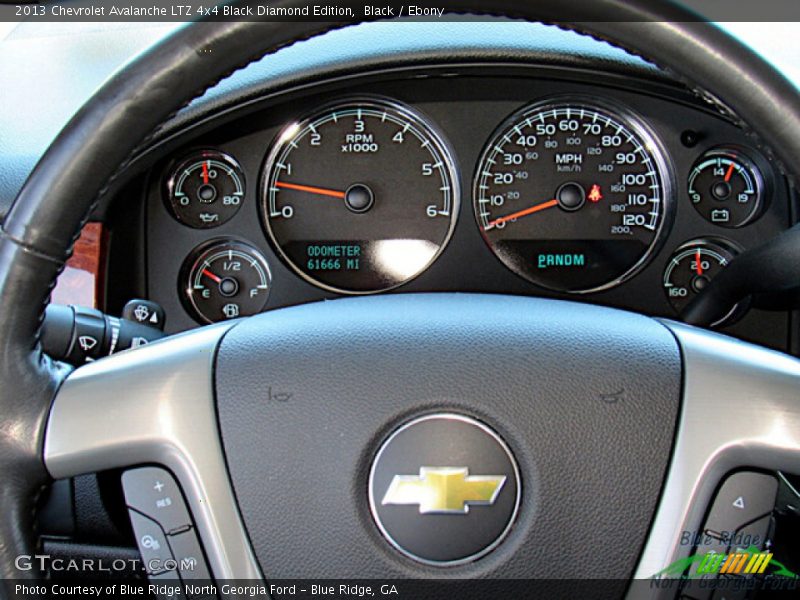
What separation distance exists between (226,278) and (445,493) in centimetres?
145

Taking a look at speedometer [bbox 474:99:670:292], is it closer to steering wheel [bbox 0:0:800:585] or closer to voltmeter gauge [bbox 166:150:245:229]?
voltmeter gauge [bbox 166:150:245:229]

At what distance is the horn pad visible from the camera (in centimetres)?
108

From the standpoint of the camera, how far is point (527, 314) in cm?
127

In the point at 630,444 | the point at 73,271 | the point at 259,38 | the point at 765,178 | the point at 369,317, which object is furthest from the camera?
the point at 765,178

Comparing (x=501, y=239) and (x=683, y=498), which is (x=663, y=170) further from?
(x=683, y=498)

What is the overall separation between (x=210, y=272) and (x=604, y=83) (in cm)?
113

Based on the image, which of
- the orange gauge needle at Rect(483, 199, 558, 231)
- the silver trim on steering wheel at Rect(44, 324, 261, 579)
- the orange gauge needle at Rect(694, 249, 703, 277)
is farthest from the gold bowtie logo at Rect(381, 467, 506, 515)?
the orange gauge needle at Rect(694, 249, 703, 277)

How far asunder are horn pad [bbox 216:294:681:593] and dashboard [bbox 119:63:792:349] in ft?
3.87

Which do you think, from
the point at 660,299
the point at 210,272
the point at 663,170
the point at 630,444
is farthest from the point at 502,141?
the point at 630,444

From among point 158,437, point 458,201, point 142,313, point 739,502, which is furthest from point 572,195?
Result: point 158,437

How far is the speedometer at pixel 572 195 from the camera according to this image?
7.80 feet

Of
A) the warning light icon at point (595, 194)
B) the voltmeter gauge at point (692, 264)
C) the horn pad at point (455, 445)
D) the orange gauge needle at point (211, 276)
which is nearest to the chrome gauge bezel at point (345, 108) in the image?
the orange gauge needle at point (211, 276)

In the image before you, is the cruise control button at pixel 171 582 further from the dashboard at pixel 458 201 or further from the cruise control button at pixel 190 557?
the dashboard at pixel 458 201

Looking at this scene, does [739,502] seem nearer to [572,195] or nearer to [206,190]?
[572,195]
